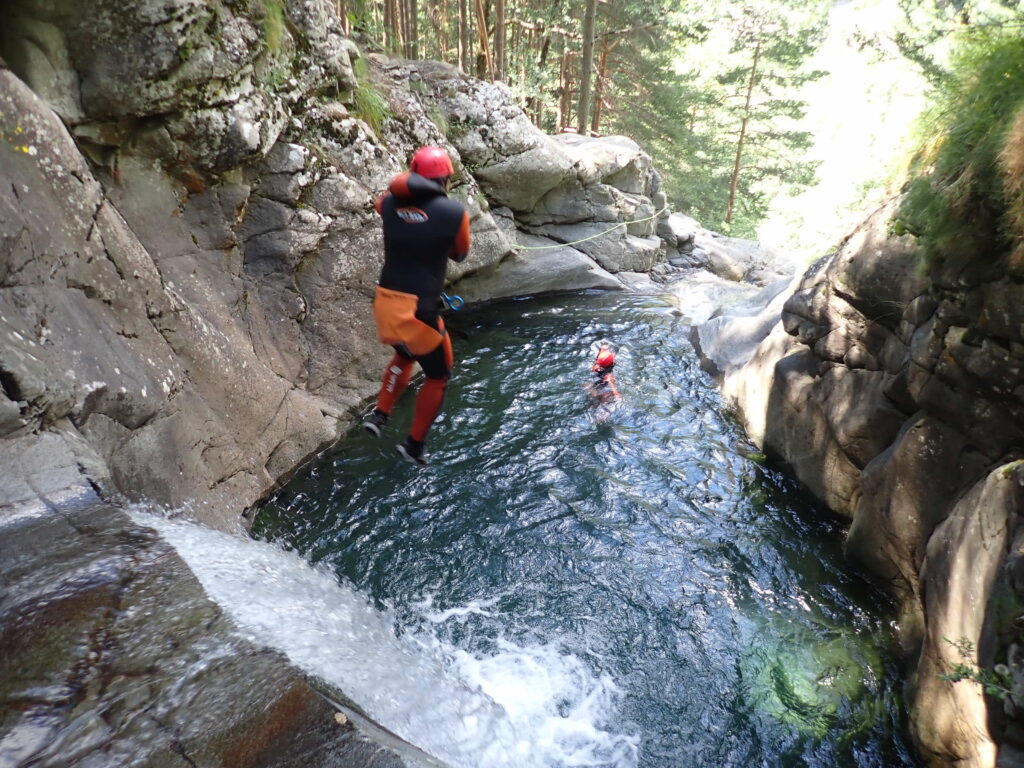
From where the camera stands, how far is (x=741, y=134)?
77.9ft

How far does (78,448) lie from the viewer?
4.42 metres

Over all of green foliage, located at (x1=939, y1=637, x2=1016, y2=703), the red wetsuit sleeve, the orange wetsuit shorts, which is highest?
the red wetsuit sleeve

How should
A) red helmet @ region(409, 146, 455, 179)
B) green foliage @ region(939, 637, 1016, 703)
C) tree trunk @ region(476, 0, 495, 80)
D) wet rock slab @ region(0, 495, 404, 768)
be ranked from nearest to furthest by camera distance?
wet rock slab @ region(0, 495, 404, 768) → green foliage @ region(939, 637, 1016, 703) → red helmet @ region(409, 146, 455, 179) → tree trunk @ region(476, 0, 495, 80)

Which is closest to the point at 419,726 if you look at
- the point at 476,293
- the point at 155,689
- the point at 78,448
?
the point at 155,689

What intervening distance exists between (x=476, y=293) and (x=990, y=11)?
30.8 ft

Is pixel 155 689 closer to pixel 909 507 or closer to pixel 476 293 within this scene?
pixel 909 507

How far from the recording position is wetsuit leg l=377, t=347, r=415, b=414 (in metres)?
5.38

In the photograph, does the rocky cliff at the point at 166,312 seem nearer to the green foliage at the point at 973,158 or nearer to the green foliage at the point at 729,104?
the green foliage at the point at 973,158

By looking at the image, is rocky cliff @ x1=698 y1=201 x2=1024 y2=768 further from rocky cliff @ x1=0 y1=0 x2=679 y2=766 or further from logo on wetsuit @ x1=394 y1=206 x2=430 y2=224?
logo on wetsuit @ x1=394 y1=206 x2=430 y2=224

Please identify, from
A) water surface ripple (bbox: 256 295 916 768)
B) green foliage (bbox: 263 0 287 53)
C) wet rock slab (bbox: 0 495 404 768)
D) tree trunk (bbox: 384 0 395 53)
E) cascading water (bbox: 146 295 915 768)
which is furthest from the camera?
tree trunk (bbox: 384 0 395 53)

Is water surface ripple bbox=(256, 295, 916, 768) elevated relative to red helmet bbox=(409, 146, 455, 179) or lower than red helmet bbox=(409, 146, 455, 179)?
lower

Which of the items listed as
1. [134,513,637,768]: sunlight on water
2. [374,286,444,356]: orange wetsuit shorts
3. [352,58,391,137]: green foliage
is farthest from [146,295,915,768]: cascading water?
[352,58,391,137]: green foliage

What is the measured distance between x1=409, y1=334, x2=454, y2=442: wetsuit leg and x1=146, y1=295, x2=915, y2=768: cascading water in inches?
57.3

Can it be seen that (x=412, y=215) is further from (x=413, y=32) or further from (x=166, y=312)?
(x=413, y=32)
